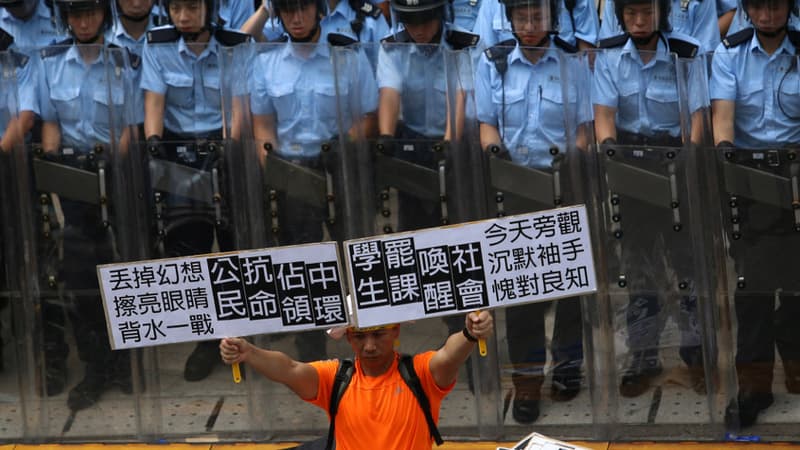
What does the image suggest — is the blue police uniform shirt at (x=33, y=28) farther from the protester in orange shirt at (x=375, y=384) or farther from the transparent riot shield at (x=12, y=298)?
the protester in orange shirt at (x=375, y=384)

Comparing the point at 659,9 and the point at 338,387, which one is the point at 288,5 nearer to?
the point at 659,9

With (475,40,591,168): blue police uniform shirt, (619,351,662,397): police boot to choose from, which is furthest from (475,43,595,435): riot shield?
(619,351,662,397): police boot

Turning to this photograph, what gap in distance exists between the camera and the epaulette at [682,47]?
10250mm

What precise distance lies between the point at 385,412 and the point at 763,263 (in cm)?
292

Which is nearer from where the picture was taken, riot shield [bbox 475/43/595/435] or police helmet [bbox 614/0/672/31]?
riot shield [bbox 475/43/595/435]

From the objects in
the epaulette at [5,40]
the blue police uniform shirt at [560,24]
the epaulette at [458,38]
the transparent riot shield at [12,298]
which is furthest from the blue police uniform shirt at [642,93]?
the epaulette at [5,40]

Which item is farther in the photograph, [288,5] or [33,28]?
[33,28]

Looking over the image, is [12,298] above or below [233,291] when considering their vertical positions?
below

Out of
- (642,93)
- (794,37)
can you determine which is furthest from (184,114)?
(794,37)

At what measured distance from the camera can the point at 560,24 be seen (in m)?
10.9

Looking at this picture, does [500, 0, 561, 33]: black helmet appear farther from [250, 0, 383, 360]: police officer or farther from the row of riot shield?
[250, 0, 383, 360]: police officer

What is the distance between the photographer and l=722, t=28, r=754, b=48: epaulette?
32.4ft

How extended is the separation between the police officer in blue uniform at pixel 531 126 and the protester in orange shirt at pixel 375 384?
7.02ft

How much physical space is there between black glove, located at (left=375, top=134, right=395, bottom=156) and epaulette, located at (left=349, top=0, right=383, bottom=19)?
1.59 m
